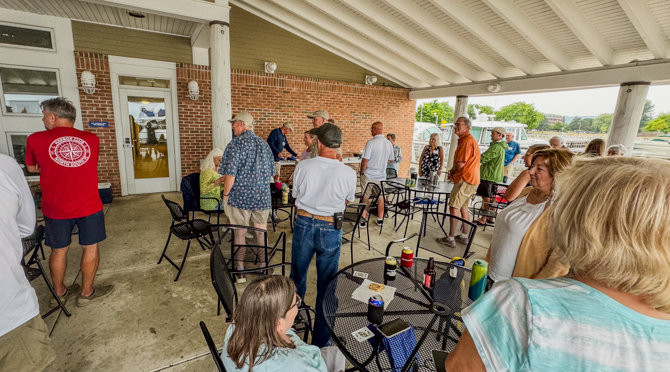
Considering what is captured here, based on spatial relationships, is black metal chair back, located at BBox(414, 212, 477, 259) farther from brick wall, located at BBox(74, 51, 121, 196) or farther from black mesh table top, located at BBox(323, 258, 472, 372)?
brick wall, located at BBox(74, 51, 121, 196)

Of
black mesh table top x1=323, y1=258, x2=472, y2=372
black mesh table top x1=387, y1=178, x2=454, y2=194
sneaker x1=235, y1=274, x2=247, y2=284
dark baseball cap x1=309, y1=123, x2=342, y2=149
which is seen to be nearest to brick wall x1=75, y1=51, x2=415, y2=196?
black mesh table top x1=387, y1=178, x2=454, y2=194

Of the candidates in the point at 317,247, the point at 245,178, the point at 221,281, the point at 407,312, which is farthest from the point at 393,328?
the point at 245,178

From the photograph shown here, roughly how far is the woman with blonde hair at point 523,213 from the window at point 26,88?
719cm

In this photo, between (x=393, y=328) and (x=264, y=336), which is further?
(x=393, y=328)

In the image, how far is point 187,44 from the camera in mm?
6160

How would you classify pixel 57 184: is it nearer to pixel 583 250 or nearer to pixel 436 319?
pixel 436 319

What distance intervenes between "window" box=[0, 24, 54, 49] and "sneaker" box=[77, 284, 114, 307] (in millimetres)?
4962

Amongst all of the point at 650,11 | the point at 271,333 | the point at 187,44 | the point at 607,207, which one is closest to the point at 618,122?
the point at 650,11

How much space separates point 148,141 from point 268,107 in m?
2.65

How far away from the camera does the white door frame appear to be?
5680 millimetres

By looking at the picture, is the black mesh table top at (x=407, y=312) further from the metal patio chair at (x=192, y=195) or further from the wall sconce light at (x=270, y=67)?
the wall sconce light at (x=270, y=67)

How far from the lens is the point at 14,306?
127cm

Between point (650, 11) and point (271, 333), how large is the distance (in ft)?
18.1

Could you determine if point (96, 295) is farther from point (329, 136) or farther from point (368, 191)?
point (368, 191)
